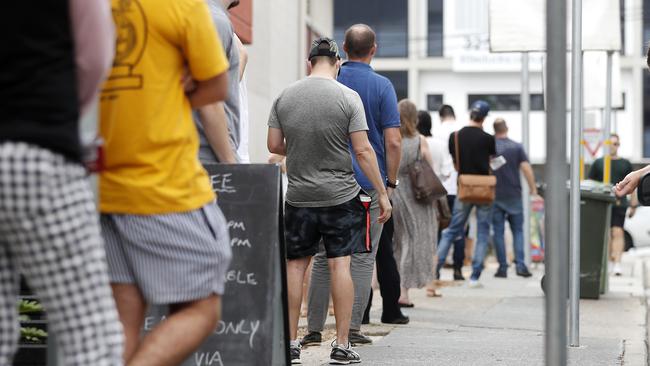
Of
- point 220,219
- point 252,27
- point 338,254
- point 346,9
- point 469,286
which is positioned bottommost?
point 469,286

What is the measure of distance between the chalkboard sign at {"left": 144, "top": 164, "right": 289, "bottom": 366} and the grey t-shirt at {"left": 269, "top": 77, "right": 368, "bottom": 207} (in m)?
1.58

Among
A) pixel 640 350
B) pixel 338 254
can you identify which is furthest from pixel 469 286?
pixel 338 254

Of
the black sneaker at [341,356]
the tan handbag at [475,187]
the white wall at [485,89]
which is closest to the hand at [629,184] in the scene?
the black sneaker at [341,356]

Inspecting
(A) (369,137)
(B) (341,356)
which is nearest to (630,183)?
(B) (341,356)

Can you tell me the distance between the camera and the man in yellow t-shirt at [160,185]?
3.85m

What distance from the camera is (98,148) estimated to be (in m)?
3.46

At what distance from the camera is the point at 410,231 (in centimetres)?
1037

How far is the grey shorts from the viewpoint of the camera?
3846mm

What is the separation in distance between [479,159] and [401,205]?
3262 mm

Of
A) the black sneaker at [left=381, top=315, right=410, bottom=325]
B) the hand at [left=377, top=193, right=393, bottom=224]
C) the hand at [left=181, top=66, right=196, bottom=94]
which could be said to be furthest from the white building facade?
the hand at [left=181, top=66, right=196, bottom=94]

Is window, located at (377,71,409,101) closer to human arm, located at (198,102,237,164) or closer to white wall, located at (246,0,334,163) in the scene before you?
white wall, located at (246,0,334,163)

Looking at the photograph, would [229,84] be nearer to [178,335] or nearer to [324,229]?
[178,335]

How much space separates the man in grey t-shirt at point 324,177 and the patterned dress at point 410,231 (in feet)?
10.6

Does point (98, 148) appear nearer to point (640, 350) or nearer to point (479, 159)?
point (640, 350)
